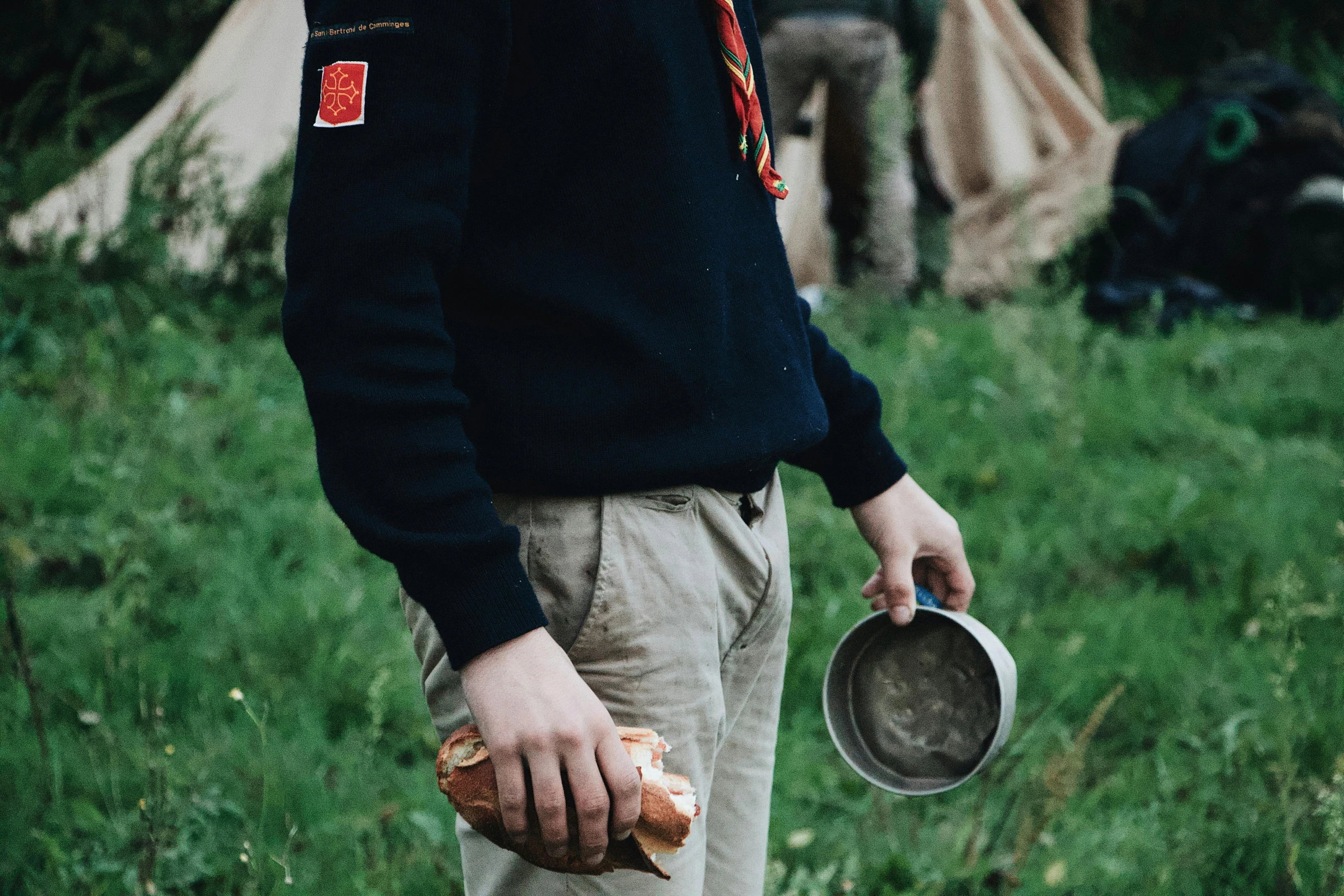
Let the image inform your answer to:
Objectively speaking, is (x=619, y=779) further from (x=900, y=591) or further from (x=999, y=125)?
(x=999, y=125)

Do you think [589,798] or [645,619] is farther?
[645,619]

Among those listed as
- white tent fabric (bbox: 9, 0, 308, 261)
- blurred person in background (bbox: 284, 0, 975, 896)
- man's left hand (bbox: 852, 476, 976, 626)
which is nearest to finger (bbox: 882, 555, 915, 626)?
man's left hand (bbox: 852, 476, 976, 626)

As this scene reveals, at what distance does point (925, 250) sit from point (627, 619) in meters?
5.38

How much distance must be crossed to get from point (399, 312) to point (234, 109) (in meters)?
5.83

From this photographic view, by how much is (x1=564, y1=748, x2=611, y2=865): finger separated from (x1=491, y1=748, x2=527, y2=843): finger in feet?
0.11

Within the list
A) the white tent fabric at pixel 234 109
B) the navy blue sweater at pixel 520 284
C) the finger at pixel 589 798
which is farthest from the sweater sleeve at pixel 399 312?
the white tent fabric at pixel 234 109

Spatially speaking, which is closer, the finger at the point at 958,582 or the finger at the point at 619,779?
the finger at the point at 619,779

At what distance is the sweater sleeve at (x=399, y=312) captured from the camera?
876 millimetres

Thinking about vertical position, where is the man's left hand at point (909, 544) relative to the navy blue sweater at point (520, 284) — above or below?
below

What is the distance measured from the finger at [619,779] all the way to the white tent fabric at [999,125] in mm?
5902

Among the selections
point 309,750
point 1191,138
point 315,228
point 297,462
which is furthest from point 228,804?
point 1191,138

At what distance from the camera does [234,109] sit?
20.1 ft

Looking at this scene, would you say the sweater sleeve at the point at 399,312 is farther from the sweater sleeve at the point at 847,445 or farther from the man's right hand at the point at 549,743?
the sweater sleeve at the point at 847,445

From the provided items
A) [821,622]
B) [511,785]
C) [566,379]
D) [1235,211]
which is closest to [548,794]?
[511,785]
